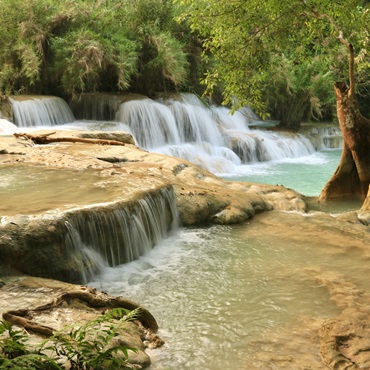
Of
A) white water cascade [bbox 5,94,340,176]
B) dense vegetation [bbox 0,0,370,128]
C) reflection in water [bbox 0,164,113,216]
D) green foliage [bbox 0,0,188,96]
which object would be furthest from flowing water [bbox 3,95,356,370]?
green foliage [bbox 0,0,188,96]

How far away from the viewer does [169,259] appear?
22.2ft

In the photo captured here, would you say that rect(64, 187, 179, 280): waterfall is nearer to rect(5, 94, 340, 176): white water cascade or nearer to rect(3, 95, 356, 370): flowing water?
rect(3, 95, 356, 370): flowing water

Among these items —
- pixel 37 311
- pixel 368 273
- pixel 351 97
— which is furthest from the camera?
pixel 351 97

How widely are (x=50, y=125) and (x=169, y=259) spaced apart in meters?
9.85

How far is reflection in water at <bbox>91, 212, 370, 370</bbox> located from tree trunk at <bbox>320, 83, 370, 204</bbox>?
3.14 metres

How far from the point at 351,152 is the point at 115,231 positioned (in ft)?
21.2

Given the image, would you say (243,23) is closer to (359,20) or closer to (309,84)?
(359,20)

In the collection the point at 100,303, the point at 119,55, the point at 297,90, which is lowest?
the point at 100,303

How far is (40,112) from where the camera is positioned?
15.4 m

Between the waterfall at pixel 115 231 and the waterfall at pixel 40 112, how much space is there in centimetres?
860

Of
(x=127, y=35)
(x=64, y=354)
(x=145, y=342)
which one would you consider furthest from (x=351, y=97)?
(x=127, y=35)

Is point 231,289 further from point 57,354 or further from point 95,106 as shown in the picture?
point 95,106

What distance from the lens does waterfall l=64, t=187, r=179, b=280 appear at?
6035 millimetres

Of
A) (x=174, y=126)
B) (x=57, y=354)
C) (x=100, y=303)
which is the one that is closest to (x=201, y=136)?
(x=174, y=126)
